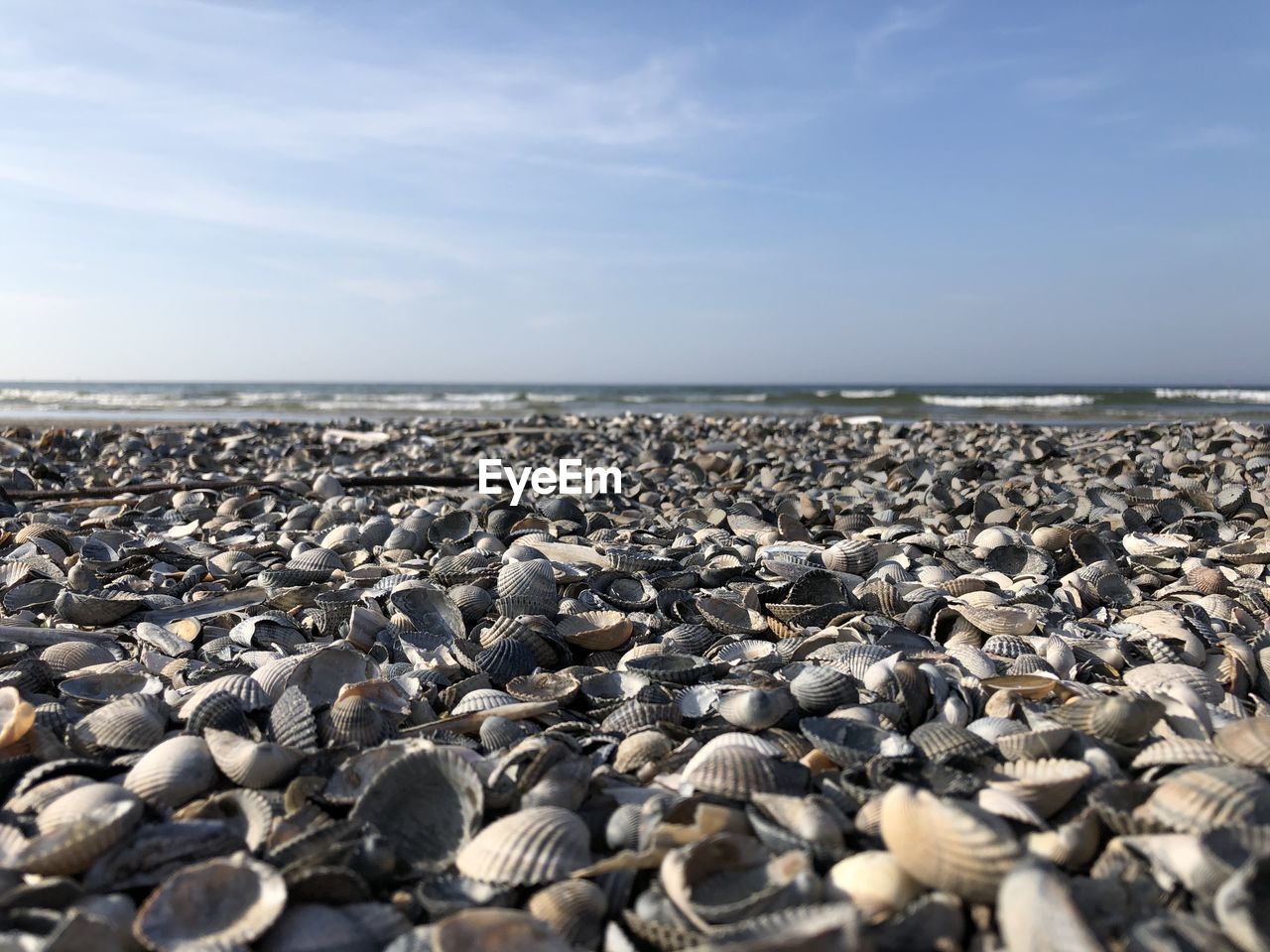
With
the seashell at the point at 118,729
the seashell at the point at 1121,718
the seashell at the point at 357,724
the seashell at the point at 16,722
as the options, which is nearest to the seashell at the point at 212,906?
the seashell at the point at 357,724

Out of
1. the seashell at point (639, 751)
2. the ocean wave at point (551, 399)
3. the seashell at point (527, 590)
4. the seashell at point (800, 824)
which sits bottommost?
the seashell at point (639, 751)

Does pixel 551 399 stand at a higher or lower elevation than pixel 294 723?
higher

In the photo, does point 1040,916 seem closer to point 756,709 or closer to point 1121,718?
point 1121,718

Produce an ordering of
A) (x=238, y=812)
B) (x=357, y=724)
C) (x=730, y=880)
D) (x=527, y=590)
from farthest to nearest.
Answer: (x=527, y=590)
(x=357, y=724)
(x=238, y=812)
(x=730, y=880)

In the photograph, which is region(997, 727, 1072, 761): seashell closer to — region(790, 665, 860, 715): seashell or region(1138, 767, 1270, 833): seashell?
region(1138, 767, 1270, 833): seashell

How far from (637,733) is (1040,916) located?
1.09 m

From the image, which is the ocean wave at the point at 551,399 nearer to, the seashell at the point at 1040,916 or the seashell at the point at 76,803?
the seashell at the point at 76,803

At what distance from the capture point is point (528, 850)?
166 centimetres

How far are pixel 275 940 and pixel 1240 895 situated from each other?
5.20 feet

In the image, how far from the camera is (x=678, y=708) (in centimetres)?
244

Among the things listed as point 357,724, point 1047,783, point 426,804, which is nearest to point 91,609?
point 357,724

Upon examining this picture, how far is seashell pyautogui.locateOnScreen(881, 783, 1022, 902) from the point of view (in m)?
1.46

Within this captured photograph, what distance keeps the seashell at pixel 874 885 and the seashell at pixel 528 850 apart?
0.49 metres

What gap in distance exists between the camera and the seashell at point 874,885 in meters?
1.46
